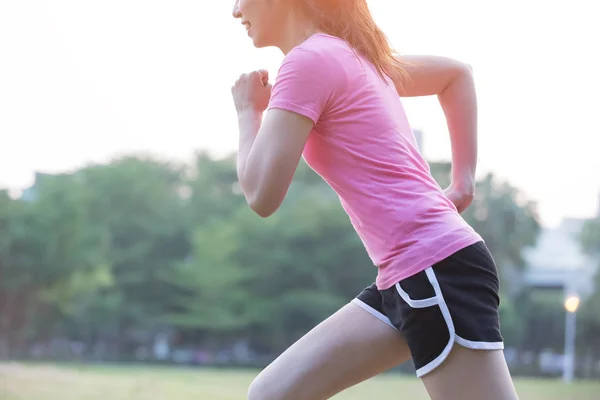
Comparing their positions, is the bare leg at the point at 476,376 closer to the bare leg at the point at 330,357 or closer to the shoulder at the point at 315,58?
the bare leg at the point at 330,357

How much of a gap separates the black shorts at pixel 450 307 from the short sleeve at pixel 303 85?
0.17 metres

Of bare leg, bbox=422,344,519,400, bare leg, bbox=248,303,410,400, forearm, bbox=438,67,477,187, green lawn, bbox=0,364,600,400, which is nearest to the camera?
bare leg, bbox=422,344,519,400

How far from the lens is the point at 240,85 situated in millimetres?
773

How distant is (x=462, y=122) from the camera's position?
0.88 meters

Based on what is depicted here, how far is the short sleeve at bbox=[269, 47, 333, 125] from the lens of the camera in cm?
68

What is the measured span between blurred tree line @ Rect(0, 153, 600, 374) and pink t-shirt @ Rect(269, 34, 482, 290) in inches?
640

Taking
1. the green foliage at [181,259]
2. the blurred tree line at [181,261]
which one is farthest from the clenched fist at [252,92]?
the blurred tree line at [181,261]

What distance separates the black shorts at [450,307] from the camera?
26.4 inches

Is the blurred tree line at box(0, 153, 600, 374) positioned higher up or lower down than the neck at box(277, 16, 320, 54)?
lower down

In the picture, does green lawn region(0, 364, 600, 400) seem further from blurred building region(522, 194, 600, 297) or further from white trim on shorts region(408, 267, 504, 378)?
white trim on shorts region(408, 267, 504, 378)

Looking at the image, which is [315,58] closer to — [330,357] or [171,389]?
[330,357]

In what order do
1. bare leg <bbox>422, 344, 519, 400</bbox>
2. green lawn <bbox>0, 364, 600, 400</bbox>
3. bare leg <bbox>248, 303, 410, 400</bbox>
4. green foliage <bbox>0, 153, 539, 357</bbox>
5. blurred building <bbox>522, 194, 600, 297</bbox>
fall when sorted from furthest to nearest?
blurred building <bbox>522, 194, 600, 297</bbox>
green foliage <bbox>0, 153, 539, 357</bbox>
green lawn <bbox>0, 364, 600, 400</bbox>
bare leg <bbox>248, 303, 410, 400</bbox>
bare leg <bbox>422, 344, 519, 400</bbox>

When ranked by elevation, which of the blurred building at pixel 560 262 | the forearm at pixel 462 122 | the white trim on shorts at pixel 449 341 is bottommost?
the blurred building at pixel 560 262

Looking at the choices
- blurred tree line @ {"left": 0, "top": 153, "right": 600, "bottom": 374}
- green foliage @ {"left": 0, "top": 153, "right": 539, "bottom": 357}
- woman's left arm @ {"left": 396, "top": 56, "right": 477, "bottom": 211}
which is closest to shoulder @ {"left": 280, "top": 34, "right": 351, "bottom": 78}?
woman's left arm @ {"left": 396, "top": 56, "right": 477, "bottom": 211}
